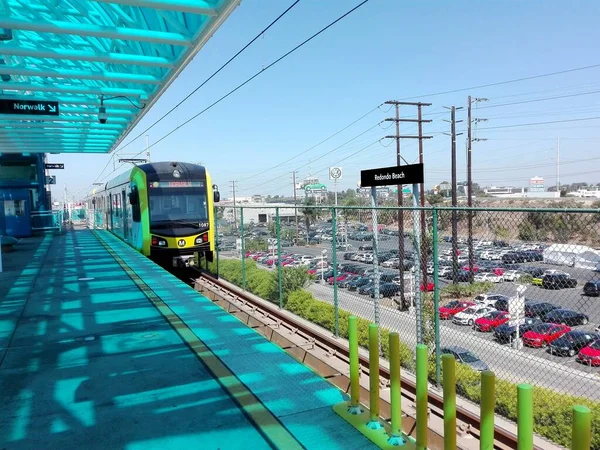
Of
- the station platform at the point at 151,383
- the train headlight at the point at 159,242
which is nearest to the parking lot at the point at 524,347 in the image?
the station platform at the point at 151,383

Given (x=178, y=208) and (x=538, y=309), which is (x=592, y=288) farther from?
(x=178, y=208)

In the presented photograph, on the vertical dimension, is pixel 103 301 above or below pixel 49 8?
below

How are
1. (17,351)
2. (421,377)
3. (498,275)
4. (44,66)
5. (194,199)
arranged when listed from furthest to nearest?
(194,199) → (44,66) → (17,351) → (498,275) → (421,377)

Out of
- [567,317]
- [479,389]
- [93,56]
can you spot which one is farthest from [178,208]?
[567,317]

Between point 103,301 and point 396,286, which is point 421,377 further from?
point 103,301

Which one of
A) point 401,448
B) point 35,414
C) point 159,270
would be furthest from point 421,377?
point 159,270

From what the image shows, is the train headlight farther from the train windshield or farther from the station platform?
the station platform

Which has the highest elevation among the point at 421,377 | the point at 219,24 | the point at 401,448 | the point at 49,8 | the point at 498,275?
the point at 49,8
